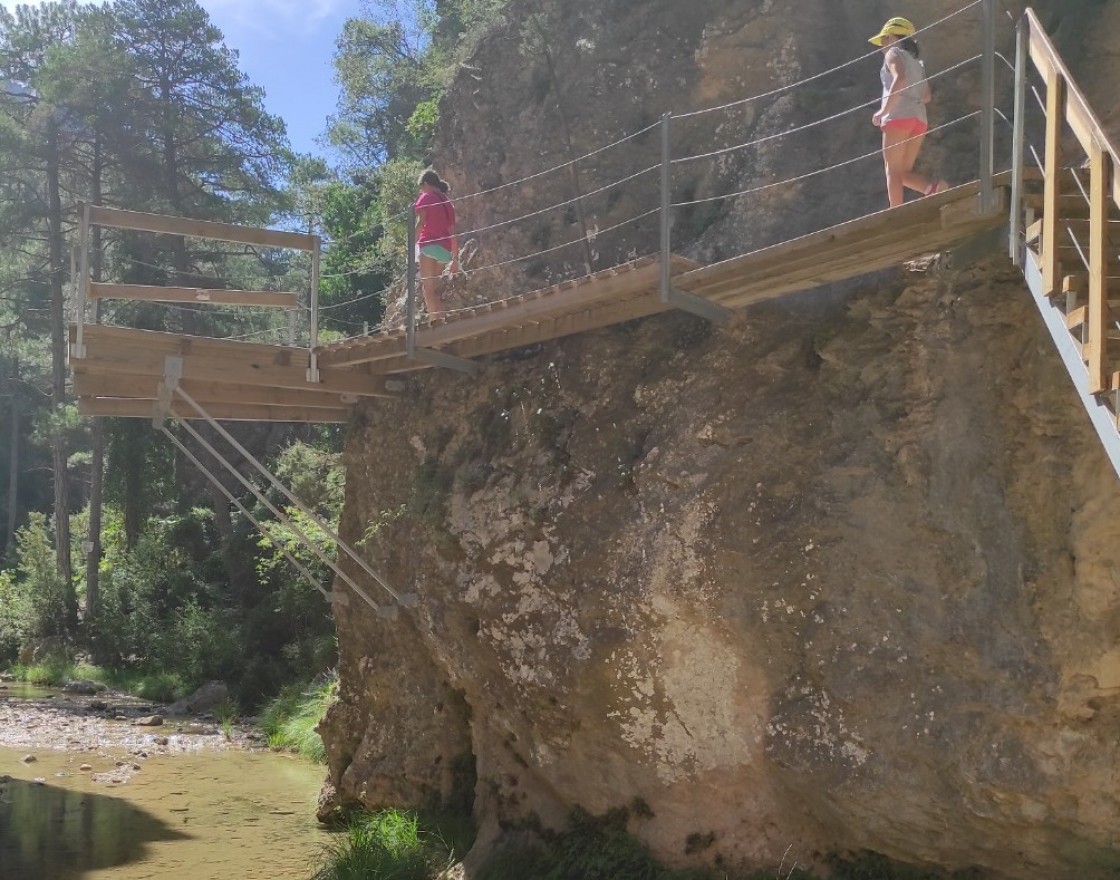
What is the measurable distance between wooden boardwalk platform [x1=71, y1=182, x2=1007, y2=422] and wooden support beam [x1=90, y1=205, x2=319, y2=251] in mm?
814

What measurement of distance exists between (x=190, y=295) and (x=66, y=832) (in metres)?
6.30

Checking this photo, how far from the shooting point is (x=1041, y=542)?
20.3ft

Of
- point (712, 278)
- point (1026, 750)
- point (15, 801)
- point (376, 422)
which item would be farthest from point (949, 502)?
point (15, 801)

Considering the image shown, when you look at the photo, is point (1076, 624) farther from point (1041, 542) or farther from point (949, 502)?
point (949, 502)

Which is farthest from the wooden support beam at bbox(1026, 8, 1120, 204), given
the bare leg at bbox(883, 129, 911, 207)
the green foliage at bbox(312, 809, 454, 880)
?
the green foliage at bbox(312, 809, 454, 880)

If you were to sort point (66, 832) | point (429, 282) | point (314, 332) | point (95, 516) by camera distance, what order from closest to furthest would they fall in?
point (314, 332) < point (429, 282) < point (66, 832) < point (95, 516)

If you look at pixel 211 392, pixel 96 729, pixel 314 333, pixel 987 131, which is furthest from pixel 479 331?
pixel 96 729

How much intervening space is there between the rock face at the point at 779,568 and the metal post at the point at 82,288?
2977 millimetres

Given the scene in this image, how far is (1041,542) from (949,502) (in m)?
0.57

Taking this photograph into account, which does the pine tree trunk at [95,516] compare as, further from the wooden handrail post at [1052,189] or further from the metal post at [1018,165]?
the wooden handrail post at [1052,189]

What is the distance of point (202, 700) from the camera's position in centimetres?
2166

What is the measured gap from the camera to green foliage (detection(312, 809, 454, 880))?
8.73 m

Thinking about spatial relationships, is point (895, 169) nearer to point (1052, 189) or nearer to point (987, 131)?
point (987, 131)

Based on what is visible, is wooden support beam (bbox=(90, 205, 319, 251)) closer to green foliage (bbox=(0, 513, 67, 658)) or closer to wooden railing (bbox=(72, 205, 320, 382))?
wooden railing (bbox=(72, 205, 320, 382))
